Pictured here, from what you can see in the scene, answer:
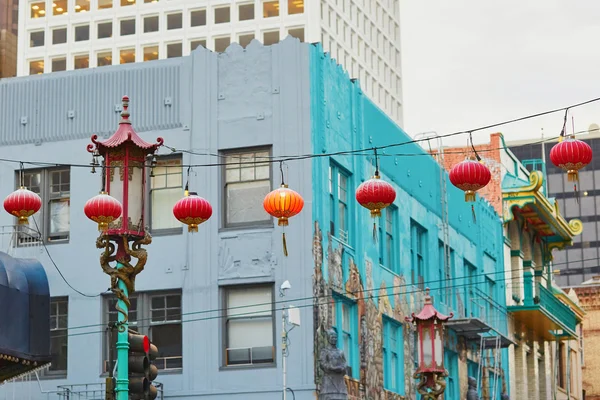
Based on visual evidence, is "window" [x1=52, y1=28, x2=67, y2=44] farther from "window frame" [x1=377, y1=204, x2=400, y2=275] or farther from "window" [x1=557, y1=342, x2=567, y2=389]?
"window frame" [x1=377, y1=204, x2=400, y2=275]

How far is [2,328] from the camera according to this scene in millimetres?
27578

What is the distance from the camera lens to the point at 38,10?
106375mm

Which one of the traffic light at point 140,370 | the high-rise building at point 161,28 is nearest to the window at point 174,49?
the high-rise building at point 161,28

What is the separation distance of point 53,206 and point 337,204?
7.30 m

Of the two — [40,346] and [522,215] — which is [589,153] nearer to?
[40,346]

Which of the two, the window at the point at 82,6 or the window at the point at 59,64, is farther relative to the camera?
the window at the point at 82,6

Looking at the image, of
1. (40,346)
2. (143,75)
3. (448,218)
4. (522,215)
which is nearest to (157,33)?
(522,215)

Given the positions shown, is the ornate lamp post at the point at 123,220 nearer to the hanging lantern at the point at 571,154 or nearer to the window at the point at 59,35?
the hanging lantern at the point at 571,154

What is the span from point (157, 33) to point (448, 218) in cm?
5987

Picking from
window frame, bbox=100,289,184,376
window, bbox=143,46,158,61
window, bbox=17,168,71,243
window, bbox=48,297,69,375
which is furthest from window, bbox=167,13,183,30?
window frame, bbox=100,289,184,376

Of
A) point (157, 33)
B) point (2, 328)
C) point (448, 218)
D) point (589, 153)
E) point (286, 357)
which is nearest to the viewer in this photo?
point (589, 153)

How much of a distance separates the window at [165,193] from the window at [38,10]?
73231 mm

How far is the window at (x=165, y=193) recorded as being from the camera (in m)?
35.5

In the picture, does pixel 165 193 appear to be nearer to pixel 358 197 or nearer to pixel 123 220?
pixel 358 197
